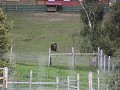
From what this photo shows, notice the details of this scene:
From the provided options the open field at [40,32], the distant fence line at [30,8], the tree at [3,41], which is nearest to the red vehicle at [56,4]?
the distant fence line at [30,8]

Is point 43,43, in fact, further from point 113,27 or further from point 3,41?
point 3,41

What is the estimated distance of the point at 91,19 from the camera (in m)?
43.2

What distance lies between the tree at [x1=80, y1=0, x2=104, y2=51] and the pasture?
8.54 feet

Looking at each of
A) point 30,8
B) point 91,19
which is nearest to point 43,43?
point 91,19

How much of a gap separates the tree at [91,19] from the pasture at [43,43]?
260cm

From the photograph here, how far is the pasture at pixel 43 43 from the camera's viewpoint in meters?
34.6

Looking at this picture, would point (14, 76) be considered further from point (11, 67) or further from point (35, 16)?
point (35, 16)

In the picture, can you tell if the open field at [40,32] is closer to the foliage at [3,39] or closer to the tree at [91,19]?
the tree at [91,19]

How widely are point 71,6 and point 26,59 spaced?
27.6m

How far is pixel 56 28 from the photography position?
56688mm

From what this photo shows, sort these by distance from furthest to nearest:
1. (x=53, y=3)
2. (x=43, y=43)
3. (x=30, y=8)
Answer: (x=53, y=3) → (x=30, y=8) → (x=43, y=43)

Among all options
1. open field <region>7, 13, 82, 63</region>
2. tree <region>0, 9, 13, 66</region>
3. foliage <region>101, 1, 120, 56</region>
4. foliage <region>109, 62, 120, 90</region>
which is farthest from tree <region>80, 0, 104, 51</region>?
foliage <region>109, 62, 120, 90</region>

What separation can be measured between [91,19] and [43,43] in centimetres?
831

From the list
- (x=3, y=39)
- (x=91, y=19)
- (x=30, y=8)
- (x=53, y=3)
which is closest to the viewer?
(x=3, y=39)
